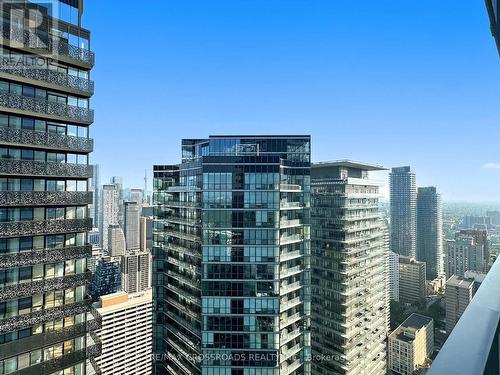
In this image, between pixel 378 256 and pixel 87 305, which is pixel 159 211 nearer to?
pixel 87 305

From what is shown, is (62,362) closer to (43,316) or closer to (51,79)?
(43,316)

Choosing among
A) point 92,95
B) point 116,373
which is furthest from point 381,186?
point 116,373

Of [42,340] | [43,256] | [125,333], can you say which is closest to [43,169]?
[43,256]

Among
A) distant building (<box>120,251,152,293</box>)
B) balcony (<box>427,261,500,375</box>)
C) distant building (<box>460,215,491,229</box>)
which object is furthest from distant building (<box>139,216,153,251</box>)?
balcony (<box>427,261,500,375</box>)

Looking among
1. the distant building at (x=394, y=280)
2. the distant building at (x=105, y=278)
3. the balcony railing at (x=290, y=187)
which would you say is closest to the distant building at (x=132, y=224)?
the distant building at (x=105, y=278)

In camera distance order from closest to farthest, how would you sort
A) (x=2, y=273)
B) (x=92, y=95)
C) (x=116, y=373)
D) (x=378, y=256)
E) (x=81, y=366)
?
(x=2, y=273) → (x=81, y=366) → (x=92, y=95) → (x=378, y=256) → (x=116, y=373)

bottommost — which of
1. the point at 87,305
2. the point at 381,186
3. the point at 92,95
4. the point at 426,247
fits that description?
the point at 426,247
